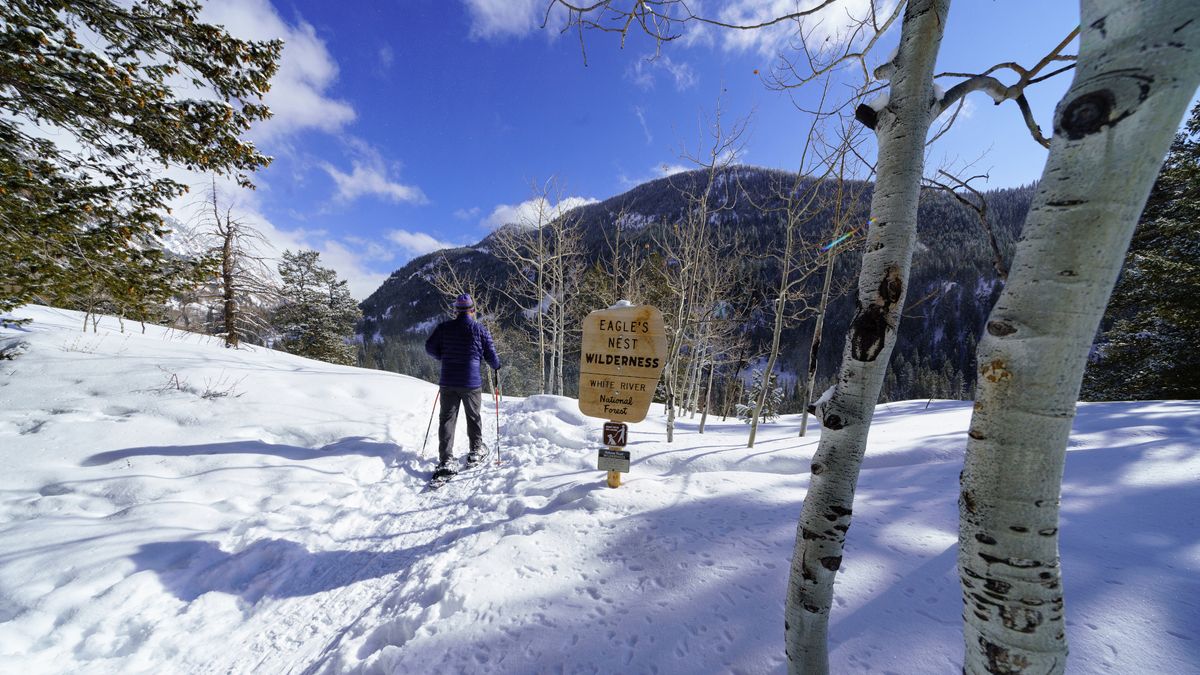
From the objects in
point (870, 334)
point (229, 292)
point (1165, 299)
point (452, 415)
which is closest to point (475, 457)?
point (452, 415)

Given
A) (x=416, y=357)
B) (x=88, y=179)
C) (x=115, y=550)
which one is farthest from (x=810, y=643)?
(x=416, y=357)

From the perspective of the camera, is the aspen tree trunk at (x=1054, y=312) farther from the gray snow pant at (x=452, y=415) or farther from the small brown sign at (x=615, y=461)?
the gray snow pant at (x=452, y=415)

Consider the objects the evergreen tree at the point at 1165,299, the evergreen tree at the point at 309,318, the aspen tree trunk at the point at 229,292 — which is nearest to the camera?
the evergreen tree at the point at 1165,299

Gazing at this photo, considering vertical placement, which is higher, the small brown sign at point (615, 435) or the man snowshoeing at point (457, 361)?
the man snowshoeing at point (457, 361)

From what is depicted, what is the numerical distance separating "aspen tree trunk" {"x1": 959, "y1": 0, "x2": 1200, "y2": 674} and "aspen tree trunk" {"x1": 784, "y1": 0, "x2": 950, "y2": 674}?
0.42 meters

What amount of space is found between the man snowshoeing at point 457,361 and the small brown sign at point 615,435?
2.04 meters

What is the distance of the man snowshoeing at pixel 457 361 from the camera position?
195 inches

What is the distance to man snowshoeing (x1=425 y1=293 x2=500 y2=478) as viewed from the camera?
4.96 metres

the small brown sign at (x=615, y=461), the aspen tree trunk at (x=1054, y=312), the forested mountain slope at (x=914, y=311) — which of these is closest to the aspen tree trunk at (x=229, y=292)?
the small brown sign at (x=615, y=461)

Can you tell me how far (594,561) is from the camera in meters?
2.65

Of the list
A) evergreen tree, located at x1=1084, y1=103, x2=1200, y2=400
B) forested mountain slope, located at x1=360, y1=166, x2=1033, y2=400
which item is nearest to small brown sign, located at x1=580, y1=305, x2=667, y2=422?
evergreen tree, located at x1=1084, y1=103, x2=1200, y2=400

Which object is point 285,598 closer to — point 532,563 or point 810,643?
point 532,563

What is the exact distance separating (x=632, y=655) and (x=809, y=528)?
115 cm

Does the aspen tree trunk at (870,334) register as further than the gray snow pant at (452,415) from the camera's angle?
No
